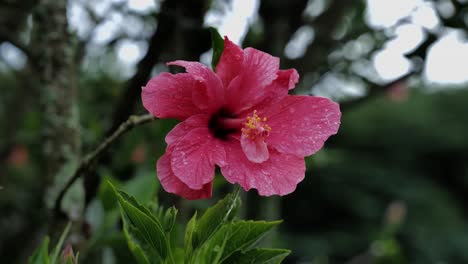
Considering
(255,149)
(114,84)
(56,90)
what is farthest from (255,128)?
(114,84)

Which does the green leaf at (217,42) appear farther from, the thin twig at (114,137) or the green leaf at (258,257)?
the green leaf at (258,257)

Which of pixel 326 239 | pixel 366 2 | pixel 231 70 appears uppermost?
pixel 231 70

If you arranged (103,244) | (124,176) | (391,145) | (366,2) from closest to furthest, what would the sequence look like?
1. (103,244)
2. (124,176)
3. (366,2)
4. (391,145)

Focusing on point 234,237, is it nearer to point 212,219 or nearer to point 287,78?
point 212,219

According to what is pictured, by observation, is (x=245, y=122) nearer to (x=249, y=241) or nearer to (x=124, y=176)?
(x=249, y=241)

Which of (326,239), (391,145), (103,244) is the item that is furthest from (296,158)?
(391,145)

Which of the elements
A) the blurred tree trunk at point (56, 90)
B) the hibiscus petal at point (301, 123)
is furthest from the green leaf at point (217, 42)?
the blurred tree trunk at point (56, 90)

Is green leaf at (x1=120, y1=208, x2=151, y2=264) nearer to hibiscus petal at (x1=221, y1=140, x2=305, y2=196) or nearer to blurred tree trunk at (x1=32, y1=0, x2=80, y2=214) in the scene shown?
hibiscus petal at (x1=221, y1=140, x2=305, y2=196)
